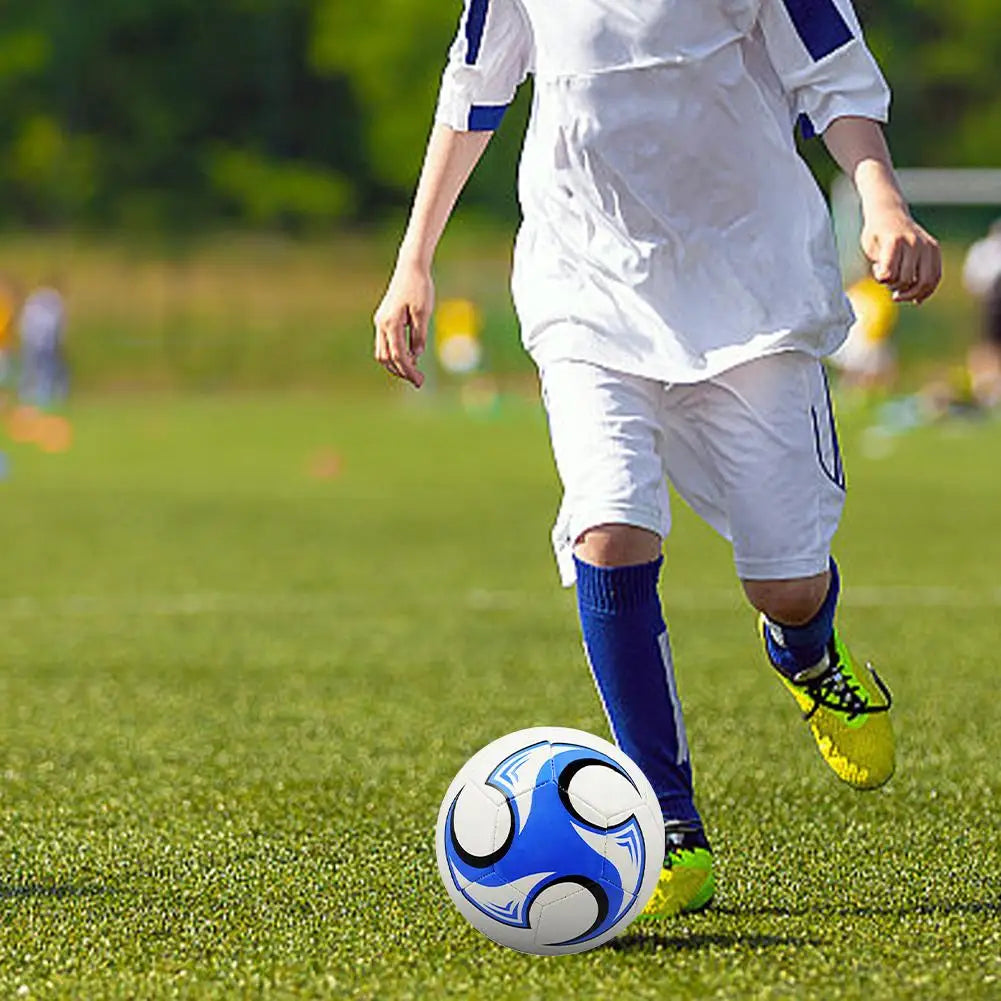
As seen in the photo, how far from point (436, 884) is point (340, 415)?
25.8 metres

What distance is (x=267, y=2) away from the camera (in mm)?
56688

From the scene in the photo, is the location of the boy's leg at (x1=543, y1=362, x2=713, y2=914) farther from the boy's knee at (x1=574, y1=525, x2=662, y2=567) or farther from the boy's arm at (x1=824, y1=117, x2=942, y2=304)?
the boy's arm at (x1=824, y1=117, x2=942, y2=304)

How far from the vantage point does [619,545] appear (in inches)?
153

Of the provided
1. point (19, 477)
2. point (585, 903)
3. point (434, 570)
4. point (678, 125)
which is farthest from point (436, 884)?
point (19, 477)

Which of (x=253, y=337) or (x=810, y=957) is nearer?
(x=810, y=957)

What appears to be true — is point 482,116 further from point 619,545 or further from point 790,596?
point 790,596

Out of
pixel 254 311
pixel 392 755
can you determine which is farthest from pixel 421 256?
pixel 254 311

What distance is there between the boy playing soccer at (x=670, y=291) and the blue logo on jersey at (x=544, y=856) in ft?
1.17

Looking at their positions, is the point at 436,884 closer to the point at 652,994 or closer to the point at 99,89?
the point at 652,994

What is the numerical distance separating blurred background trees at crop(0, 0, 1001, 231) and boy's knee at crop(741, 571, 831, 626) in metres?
47.2

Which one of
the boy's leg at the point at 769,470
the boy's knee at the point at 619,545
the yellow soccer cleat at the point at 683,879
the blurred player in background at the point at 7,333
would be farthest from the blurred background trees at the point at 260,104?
the yellow soccer cleat at the point at 683,879

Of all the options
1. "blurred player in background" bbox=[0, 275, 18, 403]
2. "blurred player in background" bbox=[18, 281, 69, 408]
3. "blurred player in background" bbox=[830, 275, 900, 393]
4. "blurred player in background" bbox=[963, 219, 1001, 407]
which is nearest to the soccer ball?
"blurred player in background" bbox=[963, 219, 1001, 407]

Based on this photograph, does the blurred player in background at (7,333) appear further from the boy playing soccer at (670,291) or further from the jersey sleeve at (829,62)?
the jersey sleeve at (829,62)

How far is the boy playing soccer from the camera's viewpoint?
390 cm
